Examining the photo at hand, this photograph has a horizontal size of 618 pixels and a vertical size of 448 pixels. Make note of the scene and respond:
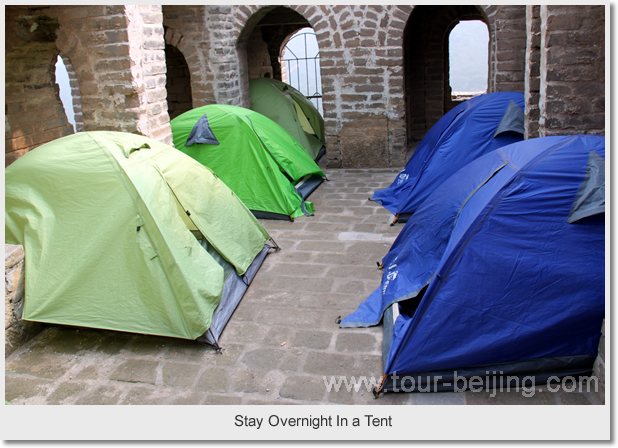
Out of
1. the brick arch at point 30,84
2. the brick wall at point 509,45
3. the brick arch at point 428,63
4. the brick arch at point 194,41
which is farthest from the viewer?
the brick arch at point 428,63

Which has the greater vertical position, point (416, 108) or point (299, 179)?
point (416, 108)

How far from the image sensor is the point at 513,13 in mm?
7645

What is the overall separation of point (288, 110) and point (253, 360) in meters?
6.42

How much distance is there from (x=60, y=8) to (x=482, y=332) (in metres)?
4.75

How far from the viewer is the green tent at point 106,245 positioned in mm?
3826

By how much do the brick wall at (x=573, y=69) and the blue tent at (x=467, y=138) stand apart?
164cm

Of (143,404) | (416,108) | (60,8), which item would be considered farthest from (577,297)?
(416,108)

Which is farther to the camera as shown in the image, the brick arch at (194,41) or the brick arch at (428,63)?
the brick arch at (428,63)

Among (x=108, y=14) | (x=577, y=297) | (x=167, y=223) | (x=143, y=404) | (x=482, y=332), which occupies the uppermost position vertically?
(x=108, y=14)

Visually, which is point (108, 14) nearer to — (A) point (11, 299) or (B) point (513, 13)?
(A) point (11, 299)

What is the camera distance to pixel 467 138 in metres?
6.04

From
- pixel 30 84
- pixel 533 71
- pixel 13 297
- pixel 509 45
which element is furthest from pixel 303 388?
pixel 509 45

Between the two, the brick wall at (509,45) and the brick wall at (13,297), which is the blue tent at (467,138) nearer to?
the brick wall at (509,45)

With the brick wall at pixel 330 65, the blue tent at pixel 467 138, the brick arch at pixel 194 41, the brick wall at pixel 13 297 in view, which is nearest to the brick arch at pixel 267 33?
the brick wall at pixel 330 65
